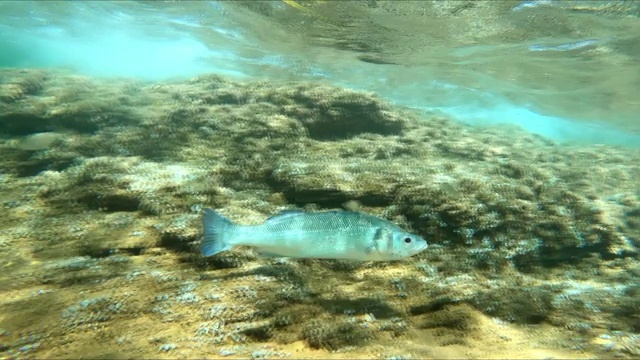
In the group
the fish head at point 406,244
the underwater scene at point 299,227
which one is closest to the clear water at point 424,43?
the underwater scene at point 299,227

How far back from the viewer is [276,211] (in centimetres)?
518

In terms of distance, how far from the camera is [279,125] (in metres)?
7.46

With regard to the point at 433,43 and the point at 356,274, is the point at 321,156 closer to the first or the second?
the point at 356,274

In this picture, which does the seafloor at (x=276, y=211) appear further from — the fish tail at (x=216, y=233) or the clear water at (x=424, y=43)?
the clear water at (x=424, y=43)

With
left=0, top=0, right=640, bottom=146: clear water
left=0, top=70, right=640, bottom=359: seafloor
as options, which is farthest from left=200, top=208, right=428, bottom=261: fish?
left=0, top=0, right=640, bottom=146: clear water

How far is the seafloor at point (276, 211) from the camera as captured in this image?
3172mm

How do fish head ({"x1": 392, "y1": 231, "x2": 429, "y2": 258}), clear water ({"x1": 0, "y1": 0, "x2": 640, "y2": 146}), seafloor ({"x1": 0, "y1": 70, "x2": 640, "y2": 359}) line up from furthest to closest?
clear water ({"x1": 0, "y1": 0, "x2": 640, "y2": 146}) → seafloor ({"x1": 0, "y1": 70, "x2": 640, "y2": 359}) → fish head ({"x1": 392, "y1": 231, "x2": 429, "y2": 258})

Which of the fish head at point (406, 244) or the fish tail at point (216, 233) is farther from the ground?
the fish head at point (406, 244)

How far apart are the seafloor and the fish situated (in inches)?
29.0

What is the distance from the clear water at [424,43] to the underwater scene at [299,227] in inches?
25.7

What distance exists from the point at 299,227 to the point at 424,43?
1534cm

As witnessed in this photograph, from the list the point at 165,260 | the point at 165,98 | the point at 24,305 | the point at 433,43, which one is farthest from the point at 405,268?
the point at 433,43

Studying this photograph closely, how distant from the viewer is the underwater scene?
313cm

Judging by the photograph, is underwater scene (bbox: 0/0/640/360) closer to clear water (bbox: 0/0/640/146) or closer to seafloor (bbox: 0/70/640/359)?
seafloor (bbox: 0/70/640/359)
